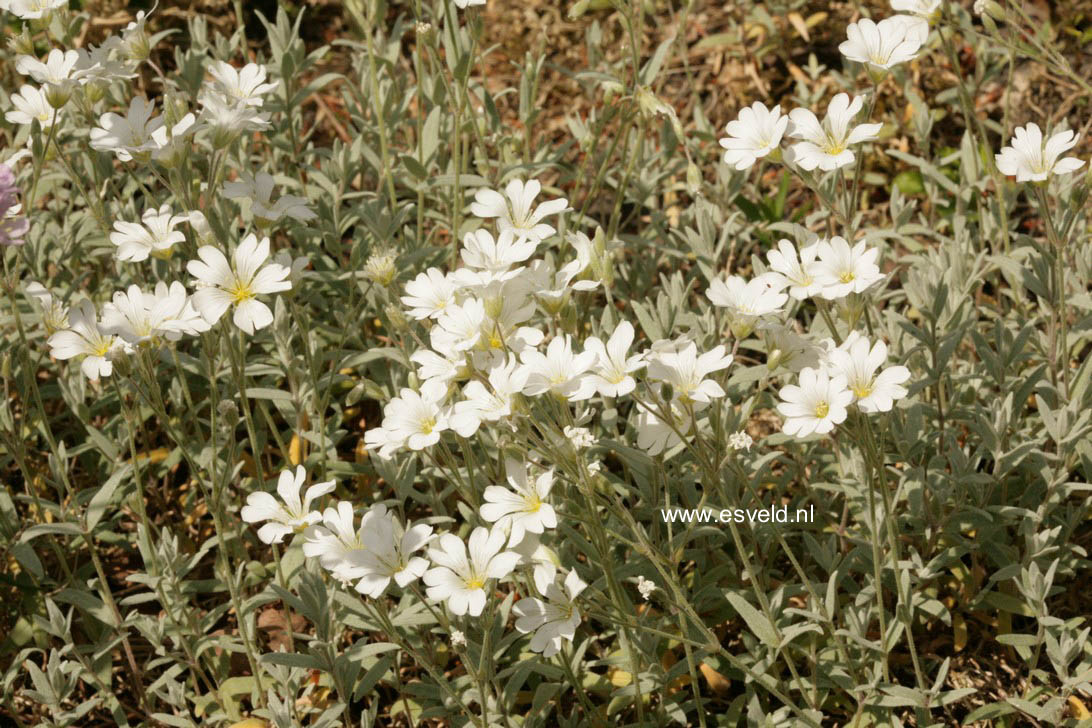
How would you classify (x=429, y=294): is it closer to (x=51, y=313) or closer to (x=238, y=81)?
(x=238, y=81)

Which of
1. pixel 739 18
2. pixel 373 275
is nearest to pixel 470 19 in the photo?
pixel 373 275

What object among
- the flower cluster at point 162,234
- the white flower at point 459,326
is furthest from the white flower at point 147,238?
the white flower at point 459,326

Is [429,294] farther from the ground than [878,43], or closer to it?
closer to it

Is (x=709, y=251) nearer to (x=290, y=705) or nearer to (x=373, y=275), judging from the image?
(x=373, y=275)

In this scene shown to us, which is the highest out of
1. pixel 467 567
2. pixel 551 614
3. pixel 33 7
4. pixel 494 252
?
pixel 33 7

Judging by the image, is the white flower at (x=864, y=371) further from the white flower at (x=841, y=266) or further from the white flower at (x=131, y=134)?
the white flower at (x=131, y=134)

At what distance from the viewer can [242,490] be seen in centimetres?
379

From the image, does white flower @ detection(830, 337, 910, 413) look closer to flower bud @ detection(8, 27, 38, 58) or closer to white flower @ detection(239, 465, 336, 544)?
white flower @ detection(239, 465, 336, 544)

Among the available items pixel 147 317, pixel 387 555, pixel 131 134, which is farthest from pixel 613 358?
pixel 131 134

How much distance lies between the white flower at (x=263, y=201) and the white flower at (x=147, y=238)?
21 centimetres

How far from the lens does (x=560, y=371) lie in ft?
7.75

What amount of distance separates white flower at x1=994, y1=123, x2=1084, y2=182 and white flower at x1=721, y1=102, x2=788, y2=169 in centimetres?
55

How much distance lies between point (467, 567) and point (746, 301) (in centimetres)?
86

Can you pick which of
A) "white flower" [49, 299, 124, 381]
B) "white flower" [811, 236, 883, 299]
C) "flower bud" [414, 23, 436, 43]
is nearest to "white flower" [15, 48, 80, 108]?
"white flower" [49, 299, 124, 381]
